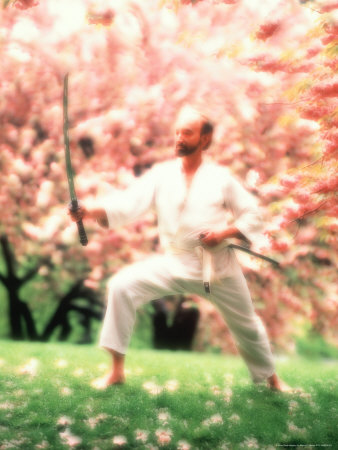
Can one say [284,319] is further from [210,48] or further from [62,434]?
[62,434]

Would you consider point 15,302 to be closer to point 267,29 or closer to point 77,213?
point 77,213

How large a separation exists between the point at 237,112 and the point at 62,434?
500 cm

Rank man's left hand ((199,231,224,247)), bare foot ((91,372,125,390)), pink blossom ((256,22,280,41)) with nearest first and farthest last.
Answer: man's left hand ((199,231,224,247))
bare foot ((91,372,125,390))
pink blossom ((256,22,280,41))

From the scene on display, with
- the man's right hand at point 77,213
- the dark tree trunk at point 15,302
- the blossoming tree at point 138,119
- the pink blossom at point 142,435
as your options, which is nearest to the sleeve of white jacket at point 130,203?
the man's right hand at point 77,213

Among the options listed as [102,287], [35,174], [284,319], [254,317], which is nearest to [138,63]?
[35,174]

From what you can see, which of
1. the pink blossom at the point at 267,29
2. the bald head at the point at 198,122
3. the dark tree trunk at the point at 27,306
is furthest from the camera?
the dark tree trunk at the point at 27,306

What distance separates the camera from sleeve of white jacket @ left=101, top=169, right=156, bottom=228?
11.7ft

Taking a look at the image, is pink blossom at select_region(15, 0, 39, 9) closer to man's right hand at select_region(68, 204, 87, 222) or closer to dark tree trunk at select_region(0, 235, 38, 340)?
man's right hand at select_region(68, 204, 87, 222)

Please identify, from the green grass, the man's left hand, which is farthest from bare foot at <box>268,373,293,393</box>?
the man's left hand

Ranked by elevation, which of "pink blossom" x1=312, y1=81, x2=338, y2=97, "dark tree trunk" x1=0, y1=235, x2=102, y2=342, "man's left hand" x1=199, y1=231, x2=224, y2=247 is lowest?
"dark tree trunk" x1=0, y1=235, x2=102, y2=342

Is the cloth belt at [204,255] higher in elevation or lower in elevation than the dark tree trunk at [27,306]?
higher

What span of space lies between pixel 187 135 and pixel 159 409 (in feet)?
5.76

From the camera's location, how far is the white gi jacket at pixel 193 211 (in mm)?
3557

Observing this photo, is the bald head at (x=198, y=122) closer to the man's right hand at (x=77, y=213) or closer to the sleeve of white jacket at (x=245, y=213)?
the sleeve of white jacket at (x=245, y=213)
